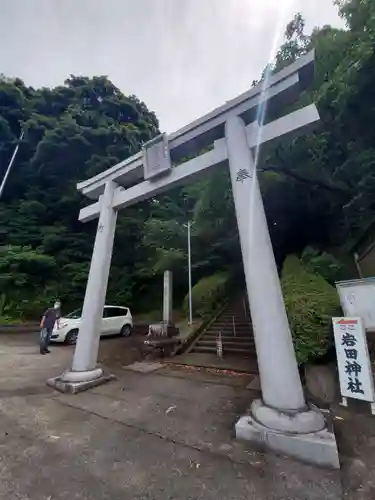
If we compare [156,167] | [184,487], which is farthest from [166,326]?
[184,487]

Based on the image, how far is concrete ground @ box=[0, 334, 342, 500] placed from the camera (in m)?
2.30

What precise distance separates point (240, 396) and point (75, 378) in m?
2.92

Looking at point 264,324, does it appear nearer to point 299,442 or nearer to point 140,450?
point 299,442

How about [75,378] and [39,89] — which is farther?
[39,89]

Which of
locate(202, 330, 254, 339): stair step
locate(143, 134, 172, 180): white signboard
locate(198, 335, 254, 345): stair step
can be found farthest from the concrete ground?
locate(143, 134, 172, 180): white signboard

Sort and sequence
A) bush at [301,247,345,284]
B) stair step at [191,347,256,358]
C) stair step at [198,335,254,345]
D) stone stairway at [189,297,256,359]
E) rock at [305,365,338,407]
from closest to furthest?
rock at [305,365,338,407]
bush at [301,247,345,284]
stair step at [191,347,256,358]
stone stairway at [189,297,256,359]
stair step at [198,335,254,345]

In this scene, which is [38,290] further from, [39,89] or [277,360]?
[39,89]

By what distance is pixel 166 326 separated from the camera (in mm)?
9000

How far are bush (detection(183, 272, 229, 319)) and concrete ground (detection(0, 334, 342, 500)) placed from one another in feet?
21.8

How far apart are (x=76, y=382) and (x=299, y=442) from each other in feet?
12.6

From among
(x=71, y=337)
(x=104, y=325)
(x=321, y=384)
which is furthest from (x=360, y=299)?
(x=104, y=325)

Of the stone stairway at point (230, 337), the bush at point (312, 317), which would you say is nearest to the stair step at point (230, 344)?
the stone stairway at point (230, 337)

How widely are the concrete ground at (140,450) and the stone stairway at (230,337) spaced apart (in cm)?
269

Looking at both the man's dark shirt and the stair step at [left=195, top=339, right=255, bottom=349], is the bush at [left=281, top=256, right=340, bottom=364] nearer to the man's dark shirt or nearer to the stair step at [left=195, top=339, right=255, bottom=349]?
the stair step at [left=195, top=339, right=255, bottom=349]
